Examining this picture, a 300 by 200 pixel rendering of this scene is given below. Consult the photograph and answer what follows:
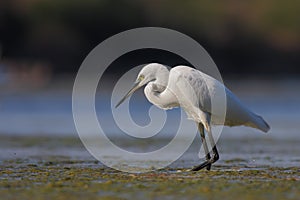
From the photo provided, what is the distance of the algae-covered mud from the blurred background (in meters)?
15.5

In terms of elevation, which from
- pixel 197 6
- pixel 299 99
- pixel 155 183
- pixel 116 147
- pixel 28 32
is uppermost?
pixel 197 6

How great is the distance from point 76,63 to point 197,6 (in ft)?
32.9

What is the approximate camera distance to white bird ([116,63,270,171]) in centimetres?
993

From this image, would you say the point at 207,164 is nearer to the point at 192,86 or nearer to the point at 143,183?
the point at 192,86

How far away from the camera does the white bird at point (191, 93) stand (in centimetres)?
993

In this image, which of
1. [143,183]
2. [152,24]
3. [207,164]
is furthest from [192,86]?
[152,24]

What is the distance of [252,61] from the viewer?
38812 millimetres

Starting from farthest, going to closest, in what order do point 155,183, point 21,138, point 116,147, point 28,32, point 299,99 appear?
point 28,32 < point 299,99 < point 21,138 < point 116,147 < point 155,183

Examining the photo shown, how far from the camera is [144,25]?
3850 centimetres

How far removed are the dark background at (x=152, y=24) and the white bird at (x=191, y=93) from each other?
2298cm

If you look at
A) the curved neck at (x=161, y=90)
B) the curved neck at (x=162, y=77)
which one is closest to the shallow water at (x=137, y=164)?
the curved neck at (x=161, y=90)

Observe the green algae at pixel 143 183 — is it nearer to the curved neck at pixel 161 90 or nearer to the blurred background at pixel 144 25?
the curved neck at pixel 161 90

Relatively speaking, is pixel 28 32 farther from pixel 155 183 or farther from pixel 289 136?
pixel 155 183

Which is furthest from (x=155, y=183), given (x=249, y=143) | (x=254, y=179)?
(x=249, y=143)
